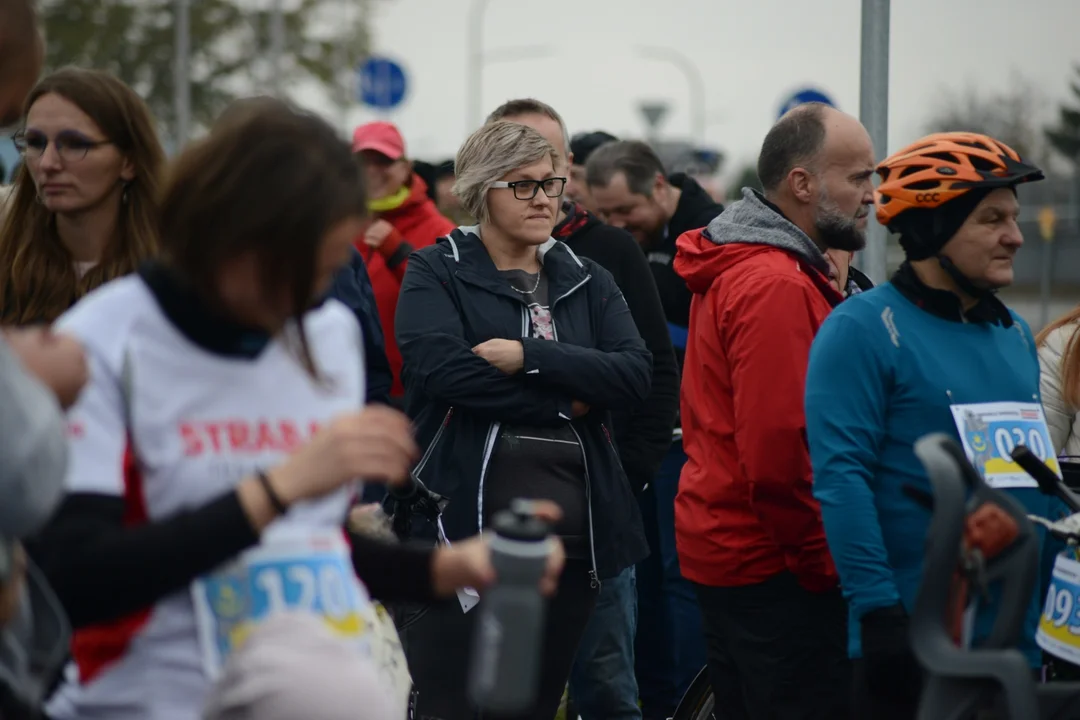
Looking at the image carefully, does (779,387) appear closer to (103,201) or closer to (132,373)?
(103,201)

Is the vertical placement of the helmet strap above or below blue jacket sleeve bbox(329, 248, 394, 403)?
above

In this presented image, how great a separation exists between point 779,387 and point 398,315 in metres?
1.38

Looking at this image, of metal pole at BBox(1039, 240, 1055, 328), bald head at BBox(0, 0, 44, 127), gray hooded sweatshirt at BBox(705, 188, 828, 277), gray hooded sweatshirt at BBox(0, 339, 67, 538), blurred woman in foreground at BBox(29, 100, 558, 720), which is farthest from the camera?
metal pole at BBox(1039, 240, 1055, 328)

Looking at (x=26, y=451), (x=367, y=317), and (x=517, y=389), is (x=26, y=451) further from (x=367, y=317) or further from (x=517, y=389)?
(x=367, y=317)

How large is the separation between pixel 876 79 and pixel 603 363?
1.77m

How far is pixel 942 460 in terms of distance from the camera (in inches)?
110

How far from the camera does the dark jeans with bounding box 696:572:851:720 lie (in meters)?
4.22

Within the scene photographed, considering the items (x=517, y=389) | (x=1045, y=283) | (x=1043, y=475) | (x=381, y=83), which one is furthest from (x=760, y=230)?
(x=1045, y=283)

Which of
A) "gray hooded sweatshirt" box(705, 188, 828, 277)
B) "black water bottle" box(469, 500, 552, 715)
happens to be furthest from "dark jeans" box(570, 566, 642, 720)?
"black water bottle" box(469, 500, 552, 715)

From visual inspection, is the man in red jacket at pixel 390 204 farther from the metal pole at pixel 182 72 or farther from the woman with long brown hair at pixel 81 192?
the metal pole at pixel 182 72

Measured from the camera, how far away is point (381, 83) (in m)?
20.2

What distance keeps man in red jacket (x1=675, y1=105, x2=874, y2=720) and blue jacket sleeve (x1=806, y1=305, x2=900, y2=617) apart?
0.36 meters

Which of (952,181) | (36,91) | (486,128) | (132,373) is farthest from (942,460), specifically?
(486,128)

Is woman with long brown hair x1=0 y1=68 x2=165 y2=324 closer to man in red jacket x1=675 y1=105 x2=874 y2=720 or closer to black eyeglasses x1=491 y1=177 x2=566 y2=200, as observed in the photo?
black eyeglasses x1=491 y1=177 x2=566 y2=200
